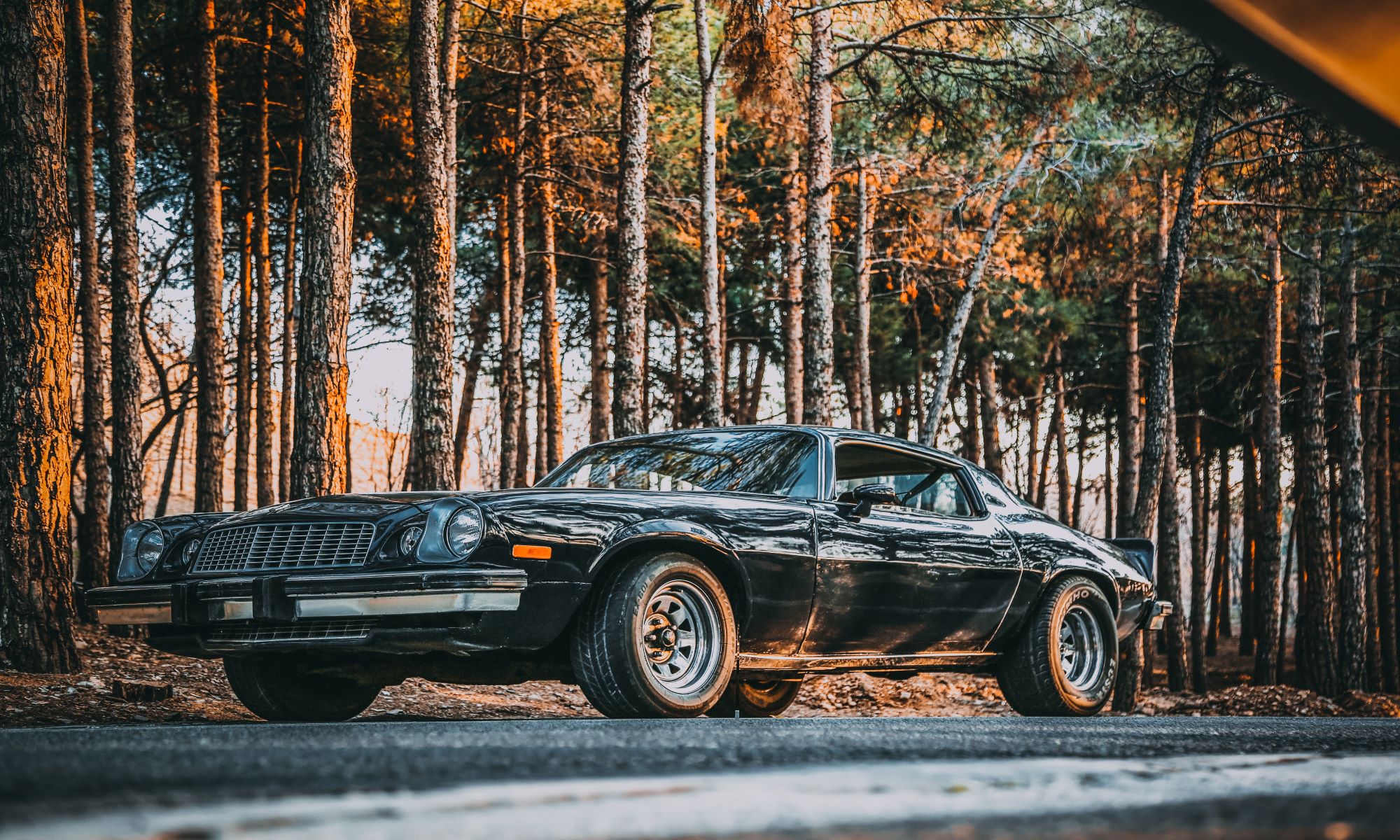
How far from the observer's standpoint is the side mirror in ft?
21.8

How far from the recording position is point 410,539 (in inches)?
215

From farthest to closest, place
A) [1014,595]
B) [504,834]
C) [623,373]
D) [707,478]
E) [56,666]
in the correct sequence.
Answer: [623,373], [56,666], [1014,595], [707,478], [504,834]

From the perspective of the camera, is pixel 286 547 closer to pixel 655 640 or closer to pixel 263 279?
pixel 655 640

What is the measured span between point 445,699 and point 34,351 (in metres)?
4.17

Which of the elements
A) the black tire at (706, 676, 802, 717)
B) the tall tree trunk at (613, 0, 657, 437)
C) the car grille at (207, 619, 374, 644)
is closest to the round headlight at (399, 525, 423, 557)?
the car grille at (207, 619, 374, 644)

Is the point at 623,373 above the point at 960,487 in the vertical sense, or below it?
above

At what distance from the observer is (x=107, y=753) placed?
11.3 ft

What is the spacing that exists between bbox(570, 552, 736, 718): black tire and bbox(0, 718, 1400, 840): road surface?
95 cm

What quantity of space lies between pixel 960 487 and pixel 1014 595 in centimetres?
72

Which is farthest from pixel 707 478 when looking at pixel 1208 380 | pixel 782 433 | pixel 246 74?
pixel 1208 380

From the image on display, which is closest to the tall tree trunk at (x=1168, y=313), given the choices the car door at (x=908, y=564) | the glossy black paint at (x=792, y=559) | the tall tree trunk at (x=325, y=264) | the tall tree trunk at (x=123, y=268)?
the glossy black paint at (x=792, y=559)

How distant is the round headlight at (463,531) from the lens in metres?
5.35

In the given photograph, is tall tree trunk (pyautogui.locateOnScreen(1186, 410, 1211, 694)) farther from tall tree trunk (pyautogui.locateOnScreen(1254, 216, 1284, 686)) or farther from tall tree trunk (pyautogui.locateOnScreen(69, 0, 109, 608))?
tall tree trunk (pyautogui.locateOnScreen(69, 0, 109, 608))

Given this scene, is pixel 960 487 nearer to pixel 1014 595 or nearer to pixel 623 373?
pixel 1014 595
